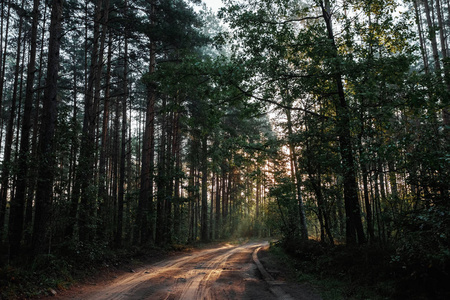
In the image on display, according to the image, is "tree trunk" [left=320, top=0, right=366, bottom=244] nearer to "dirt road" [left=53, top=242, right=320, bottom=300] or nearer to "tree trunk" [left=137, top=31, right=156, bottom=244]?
"dirt road" [left=53, top=242, right=320, bottom=300]

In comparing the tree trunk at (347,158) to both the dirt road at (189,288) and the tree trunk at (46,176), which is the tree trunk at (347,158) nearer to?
the dirt road at (189,288)

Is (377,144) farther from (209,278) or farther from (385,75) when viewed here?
(209,278)

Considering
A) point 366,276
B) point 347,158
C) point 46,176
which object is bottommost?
point 366,276

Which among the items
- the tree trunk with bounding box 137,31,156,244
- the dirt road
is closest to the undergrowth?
the dirt road

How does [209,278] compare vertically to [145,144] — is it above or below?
below

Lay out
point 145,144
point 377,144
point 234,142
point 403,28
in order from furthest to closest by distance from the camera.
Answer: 1. point 145,144
2. point 234,142
3. point 403,28
4. point 377,144

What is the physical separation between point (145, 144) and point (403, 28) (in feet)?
44.8

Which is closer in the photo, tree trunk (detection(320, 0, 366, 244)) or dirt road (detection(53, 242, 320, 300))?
dirt road (detection(53, 242, 320, 300))

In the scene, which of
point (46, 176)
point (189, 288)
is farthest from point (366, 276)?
point (46, 176)

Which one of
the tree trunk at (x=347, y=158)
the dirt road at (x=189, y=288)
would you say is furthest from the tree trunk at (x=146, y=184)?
the tree trunk at (x=347, y=158)

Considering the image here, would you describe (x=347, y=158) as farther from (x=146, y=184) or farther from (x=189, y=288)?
(x=146, y=184)

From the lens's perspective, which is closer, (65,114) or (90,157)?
(65,114)

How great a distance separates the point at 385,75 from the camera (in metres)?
7.44

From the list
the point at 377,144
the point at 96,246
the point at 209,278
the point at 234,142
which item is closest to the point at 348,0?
the point at 377,144
